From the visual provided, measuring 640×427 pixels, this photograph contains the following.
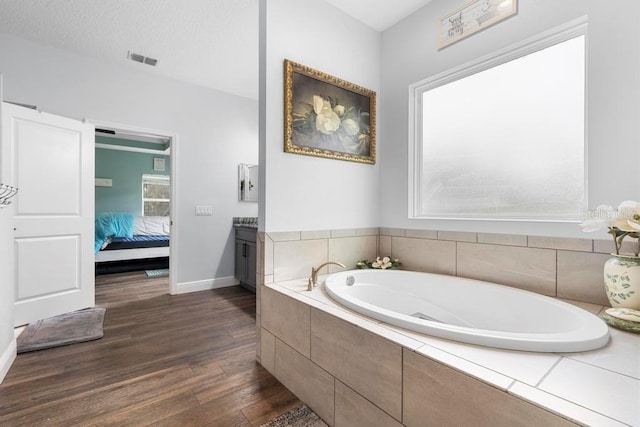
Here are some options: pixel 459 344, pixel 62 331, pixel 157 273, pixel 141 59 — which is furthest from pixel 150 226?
pixel 459 344

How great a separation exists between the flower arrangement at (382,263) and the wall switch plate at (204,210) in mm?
2231

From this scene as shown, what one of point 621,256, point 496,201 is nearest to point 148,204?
point 496,201

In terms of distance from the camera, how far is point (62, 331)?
2.32 m

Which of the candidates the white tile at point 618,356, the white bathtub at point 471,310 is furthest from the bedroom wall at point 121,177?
the white tile at point 618,356

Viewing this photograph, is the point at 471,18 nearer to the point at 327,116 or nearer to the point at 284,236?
the point at 327,116

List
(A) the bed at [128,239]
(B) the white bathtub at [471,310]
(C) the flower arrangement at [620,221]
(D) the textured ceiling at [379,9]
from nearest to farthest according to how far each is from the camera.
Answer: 1. (B) the white bathtub at [471,310]
2. (C) the flower arrangement at [620,221]
3. (D) the textured ceiling at [379,9]
4. (A) the bed at [128,239]

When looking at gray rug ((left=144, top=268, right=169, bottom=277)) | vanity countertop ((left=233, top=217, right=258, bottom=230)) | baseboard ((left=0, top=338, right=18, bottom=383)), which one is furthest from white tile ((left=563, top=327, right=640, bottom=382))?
gray rug ((left=144, top=268, right=169, bottom=277))

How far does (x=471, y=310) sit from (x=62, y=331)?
3058 mm

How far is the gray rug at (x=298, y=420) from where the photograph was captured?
1331 millimetres

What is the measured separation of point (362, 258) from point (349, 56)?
1.66 m

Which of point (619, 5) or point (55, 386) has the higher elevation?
point (619, 5)

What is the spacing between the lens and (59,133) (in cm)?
269

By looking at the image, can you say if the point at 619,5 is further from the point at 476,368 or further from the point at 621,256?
the point at 476,368

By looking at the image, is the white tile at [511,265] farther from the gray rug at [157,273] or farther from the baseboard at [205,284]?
the gray rug at [157,273]
